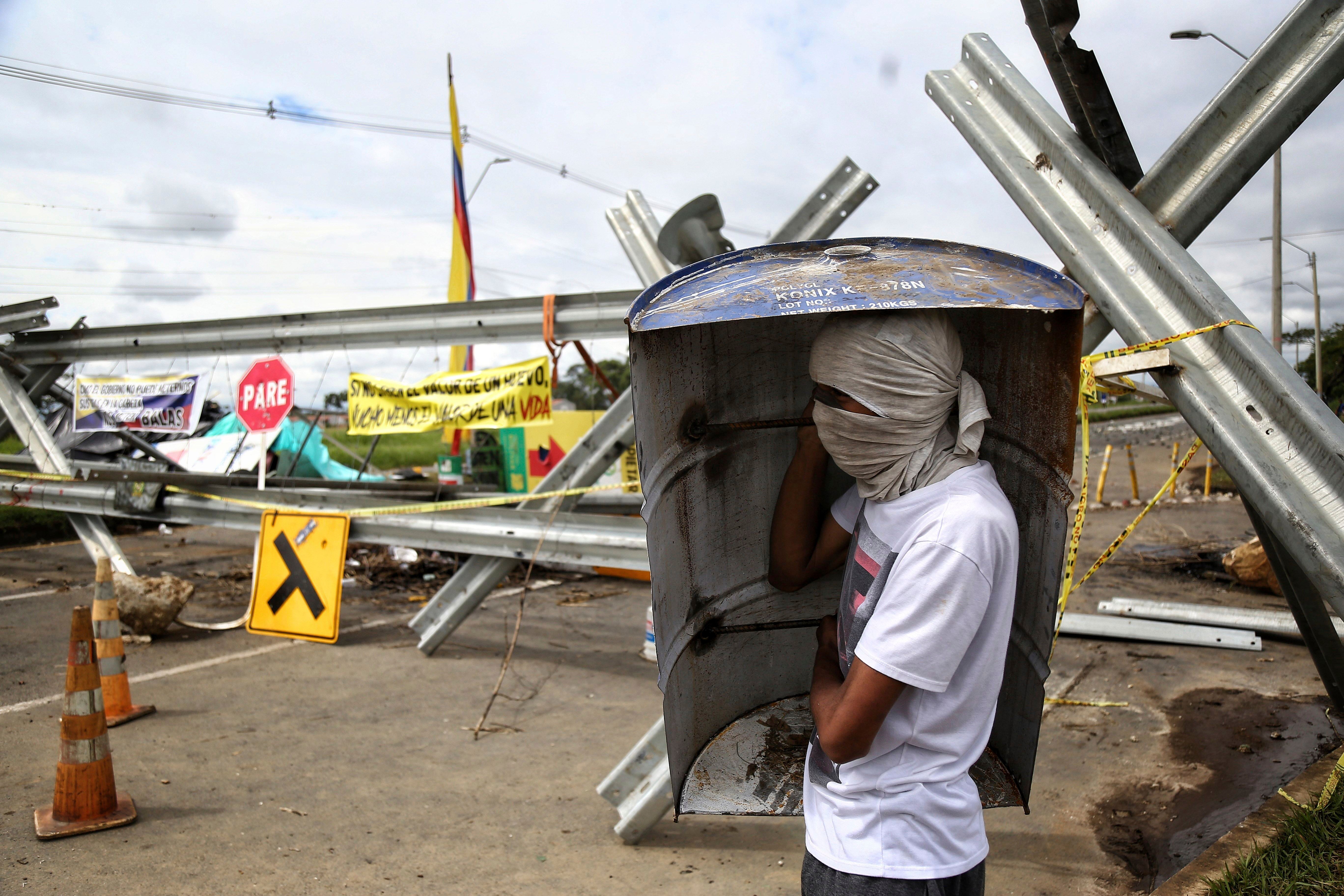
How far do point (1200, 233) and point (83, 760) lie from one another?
488 cm

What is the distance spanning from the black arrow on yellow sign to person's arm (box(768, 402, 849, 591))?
5.22m

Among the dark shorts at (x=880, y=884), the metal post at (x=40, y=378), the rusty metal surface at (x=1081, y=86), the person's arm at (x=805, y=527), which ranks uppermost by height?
the rusty metal surface at (x=1081, y=86)

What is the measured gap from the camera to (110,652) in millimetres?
4699

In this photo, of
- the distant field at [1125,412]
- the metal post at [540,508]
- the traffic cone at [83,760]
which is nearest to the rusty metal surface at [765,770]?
the metal post at [540,508]

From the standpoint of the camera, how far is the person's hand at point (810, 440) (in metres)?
2.17

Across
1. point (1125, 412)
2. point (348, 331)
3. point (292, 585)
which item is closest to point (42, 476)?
point (292, 585)

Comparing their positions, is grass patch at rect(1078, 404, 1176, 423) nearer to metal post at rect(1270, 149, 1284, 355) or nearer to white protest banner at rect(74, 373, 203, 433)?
metal post at rect(1270, 149, 1284, 355)

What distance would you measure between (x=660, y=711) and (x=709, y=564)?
370cm

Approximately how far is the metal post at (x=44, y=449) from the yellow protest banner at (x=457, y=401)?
3.14m

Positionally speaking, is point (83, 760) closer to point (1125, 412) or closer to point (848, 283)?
point (848, 283)

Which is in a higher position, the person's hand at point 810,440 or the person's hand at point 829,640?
the person's hand at point 810,440

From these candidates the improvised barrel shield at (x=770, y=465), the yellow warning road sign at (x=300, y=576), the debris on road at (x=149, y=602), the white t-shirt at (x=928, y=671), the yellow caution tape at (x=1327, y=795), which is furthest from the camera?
the debris on road at (x=149, y=602)

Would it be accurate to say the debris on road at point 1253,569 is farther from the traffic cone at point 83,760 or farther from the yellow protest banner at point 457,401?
the traffic cone at point 83,760

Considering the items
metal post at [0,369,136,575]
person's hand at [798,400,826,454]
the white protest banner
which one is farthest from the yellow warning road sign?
person's hand at [798,400,826,454]
